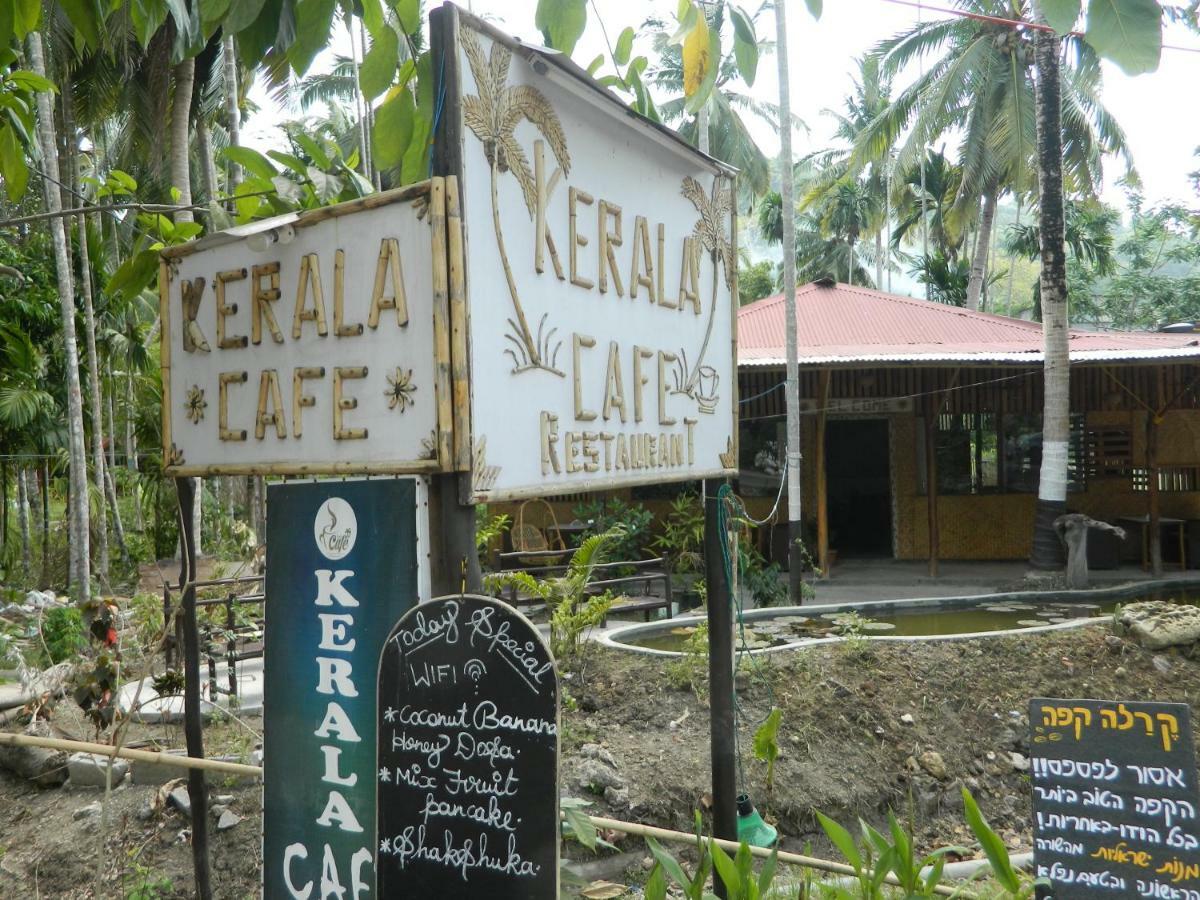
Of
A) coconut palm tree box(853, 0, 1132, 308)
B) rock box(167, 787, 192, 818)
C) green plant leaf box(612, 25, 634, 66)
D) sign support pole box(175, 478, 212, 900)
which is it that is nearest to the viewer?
green plant leaf box(612, 25, 634, 66)

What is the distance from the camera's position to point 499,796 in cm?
243

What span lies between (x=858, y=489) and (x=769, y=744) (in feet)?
37.3

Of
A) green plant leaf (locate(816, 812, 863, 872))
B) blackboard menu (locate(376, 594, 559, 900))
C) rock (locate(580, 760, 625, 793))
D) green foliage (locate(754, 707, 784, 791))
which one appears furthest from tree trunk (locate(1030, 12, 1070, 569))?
blackboard menu (locate(376, 594, 559, 900))

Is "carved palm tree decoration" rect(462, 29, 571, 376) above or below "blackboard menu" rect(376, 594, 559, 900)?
above

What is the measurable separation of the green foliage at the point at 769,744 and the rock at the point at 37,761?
416cm

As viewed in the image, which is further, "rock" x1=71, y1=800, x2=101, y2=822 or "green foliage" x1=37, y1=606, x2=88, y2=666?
"green foliage" x1=37, y1=606, x2=88, y2=666

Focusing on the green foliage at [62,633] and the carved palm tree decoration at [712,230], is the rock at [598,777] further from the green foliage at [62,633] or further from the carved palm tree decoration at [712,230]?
the green foliage at [62,633]

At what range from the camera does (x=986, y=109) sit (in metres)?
20.9

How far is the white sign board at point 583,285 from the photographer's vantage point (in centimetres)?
255

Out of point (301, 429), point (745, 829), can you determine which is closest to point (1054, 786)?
point (745, 829)

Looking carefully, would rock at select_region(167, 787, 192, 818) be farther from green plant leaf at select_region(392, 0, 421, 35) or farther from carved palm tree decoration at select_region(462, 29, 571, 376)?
green plant leaf at select_region(392, 0, 421, 35)

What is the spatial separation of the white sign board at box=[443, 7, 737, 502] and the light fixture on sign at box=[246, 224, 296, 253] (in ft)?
1.91

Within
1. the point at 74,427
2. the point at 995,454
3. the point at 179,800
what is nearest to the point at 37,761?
the point at 179,800

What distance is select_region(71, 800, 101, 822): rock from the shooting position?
5.52 metres
